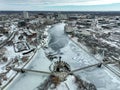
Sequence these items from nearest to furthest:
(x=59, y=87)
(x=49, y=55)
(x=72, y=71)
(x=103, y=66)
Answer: (x=59, y=87) → (x=72, y=71) → (x=103, y=66) → (x=49, y=55)

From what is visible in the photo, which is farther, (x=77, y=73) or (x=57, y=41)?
(x=57, y=41)

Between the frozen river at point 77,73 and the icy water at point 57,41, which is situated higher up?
the icy water at point 57,41

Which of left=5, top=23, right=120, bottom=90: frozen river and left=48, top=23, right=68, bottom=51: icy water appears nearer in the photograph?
left=5, top=23, right=120, bottom=90: frozen river

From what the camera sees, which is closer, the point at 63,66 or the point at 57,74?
the point at 57,74

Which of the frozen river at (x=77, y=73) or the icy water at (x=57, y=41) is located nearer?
the frozen river at (x=77, y=73)

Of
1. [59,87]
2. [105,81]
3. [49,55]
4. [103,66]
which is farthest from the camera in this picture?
[49,55]

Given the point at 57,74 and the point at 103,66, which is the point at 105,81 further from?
the point at 57,74

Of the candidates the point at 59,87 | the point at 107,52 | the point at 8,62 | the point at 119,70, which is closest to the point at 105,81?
the point at 119,70

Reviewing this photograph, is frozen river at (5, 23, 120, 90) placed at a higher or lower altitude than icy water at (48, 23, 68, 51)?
lower

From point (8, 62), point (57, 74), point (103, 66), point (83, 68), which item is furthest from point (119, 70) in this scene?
point (8, 62)
